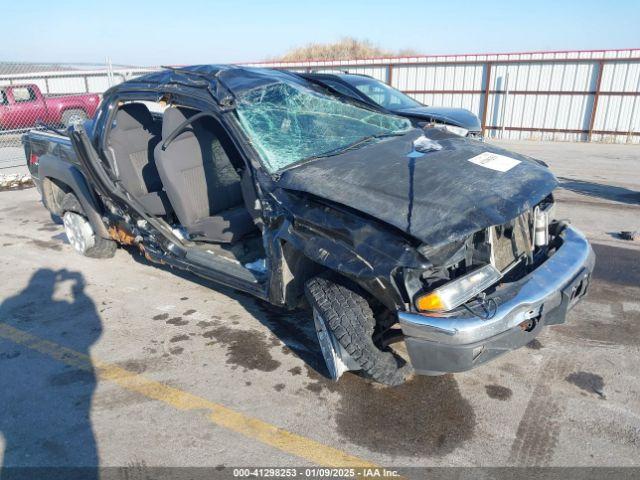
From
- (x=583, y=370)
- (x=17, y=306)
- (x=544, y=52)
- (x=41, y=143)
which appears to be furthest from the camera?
(x=544, y=52)

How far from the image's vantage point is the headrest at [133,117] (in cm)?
462

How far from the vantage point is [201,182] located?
14.1ft

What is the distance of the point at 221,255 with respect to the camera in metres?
3.97

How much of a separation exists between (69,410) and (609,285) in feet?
15.2

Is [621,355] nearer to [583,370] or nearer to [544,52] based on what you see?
[583,370]

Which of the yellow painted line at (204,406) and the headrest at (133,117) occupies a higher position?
the headrest at (133,117)

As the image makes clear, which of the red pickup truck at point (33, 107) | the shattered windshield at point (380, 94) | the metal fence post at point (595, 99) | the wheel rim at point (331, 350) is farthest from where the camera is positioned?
the metal fence post at point (595, 99)

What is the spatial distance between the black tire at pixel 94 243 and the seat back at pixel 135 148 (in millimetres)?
923

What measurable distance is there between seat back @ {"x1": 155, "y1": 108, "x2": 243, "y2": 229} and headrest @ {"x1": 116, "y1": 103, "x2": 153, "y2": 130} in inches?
34.2

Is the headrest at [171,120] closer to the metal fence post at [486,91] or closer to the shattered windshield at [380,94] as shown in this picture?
the shattered windshield at [380,94]

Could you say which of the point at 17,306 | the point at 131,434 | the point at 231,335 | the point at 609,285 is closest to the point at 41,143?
the point at 17,306

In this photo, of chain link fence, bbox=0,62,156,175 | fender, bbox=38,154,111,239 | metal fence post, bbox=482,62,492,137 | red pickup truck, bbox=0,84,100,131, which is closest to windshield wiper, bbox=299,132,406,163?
fender, bbox=38,154,111,239

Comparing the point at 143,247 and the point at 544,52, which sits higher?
the point at 544,52

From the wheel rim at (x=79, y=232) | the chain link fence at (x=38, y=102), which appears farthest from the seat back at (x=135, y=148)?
the chain link fence at (x=38, y=102)
